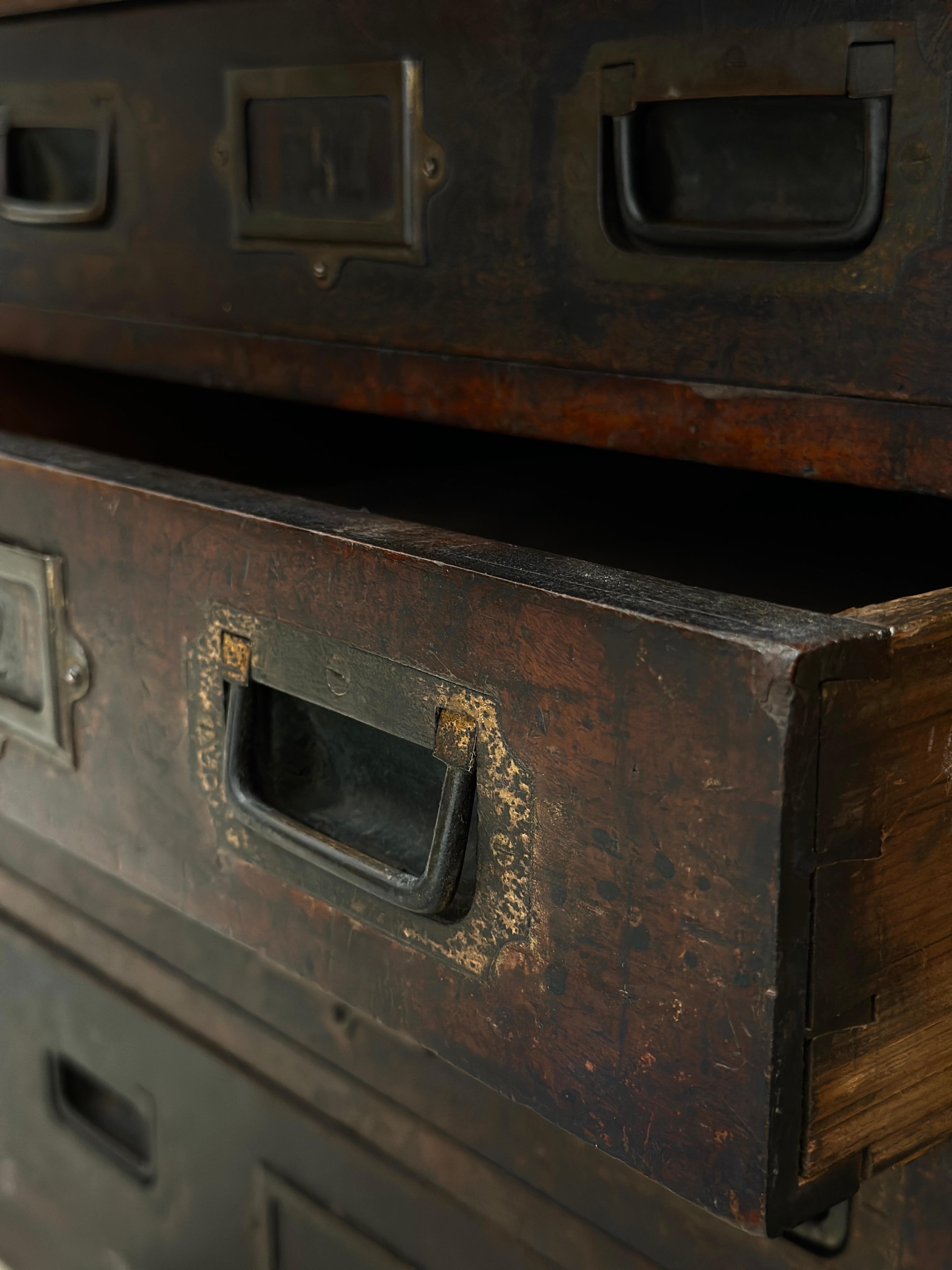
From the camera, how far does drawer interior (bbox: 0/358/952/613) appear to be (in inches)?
25.5

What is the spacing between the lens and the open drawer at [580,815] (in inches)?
15.1

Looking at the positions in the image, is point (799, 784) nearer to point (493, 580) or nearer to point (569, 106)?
point (493, 580)

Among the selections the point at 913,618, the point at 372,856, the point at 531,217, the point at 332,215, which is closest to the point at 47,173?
the point at 332,215

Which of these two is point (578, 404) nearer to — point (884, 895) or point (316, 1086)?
point (884, 895)

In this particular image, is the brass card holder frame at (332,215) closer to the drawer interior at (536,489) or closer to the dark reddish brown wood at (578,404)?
the dark reddish brown wood at (578,404)

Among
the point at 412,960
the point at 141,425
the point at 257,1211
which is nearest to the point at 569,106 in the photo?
the point at 412,960

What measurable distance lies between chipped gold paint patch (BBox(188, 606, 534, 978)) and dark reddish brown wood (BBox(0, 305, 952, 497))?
0.16 meters

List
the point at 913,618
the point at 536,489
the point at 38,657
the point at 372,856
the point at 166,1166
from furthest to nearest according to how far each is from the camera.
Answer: the point at 166,1166 → the point at 536,489 → the point at 38,657 → the point at 372,856 → the point at 913,618

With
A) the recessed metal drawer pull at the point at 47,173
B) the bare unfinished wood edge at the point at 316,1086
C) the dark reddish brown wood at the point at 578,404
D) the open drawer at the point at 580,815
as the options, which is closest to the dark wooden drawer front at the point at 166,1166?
the bare unfinished wood edge at the point at 316,1086

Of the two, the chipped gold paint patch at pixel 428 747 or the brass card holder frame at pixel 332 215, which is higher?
the brass card holder frame at pixel 332 215

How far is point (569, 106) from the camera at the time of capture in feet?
1.87

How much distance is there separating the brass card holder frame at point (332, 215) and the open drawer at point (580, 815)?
157 mm

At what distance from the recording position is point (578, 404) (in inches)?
23.6

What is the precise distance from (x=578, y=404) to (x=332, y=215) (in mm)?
191
